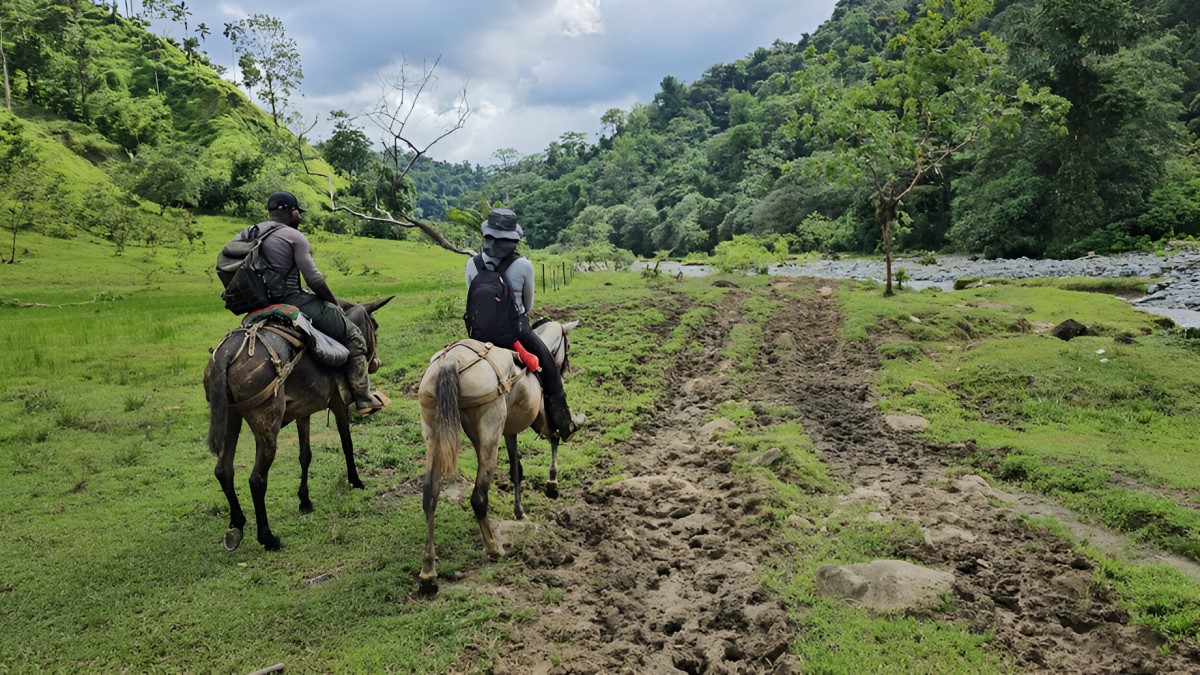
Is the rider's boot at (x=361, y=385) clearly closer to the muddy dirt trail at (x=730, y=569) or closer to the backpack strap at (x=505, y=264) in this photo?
the backpack strap at (x=505, y=264)

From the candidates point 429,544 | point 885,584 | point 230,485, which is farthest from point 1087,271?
point 230,485

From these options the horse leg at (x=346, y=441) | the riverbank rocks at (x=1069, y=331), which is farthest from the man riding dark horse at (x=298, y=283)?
the riverbank rocks at (x=1069, y=331)

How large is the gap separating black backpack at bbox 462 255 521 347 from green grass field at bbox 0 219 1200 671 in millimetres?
1899

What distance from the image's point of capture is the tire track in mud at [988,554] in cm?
382

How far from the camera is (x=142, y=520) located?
613 cm

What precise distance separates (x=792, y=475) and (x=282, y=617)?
17.0ft

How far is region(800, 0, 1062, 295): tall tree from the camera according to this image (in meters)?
18.0

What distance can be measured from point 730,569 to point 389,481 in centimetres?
414

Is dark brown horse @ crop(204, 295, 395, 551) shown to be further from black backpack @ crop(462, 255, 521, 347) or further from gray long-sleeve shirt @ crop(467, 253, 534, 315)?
gray long-sleeve shirt @ crop(467, 253, 534, 315)

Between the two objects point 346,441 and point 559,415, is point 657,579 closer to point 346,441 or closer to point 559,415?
point 559,415

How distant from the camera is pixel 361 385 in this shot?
22.1 ft

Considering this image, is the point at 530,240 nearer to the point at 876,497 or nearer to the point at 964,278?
the point at 964,278

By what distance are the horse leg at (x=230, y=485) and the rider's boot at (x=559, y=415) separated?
2.89 m

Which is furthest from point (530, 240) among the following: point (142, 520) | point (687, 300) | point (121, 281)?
point (142, 520)
